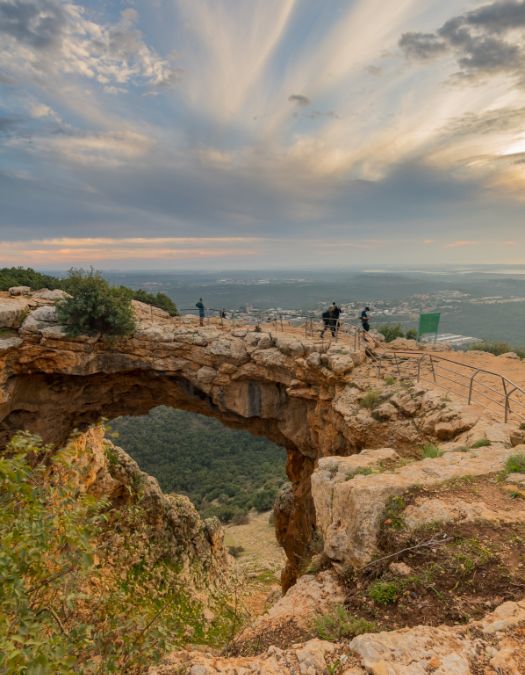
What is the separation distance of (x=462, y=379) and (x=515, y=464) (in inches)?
339

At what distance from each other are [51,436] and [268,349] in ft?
49.6

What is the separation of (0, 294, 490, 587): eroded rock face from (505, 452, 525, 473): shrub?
24.0 ft

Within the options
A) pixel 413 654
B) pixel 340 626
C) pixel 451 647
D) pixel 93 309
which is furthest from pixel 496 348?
pixel 93 309

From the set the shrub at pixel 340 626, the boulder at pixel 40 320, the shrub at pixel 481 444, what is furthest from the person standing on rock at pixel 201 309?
the shrub at pixel 340 626

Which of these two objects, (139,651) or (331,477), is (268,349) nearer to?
(331,477)

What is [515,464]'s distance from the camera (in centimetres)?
761

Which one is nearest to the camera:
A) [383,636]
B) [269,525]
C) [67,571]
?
[383,636]

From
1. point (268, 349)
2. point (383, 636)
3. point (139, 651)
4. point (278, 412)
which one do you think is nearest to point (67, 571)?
point (139, 651)

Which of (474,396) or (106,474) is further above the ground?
(474,396)

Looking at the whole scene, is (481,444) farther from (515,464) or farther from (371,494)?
(371,494)

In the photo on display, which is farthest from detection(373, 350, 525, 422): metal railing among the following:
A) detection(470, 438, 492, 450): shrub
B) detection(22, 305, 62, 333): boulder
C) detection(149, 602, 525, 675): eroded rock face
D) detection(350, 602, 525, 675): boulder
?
detection(22, 305, 62, 333): boulder

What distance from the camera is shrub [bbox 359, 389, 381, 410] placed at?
14.0 metres

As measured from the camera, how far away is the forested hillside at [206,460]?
45.8 meters

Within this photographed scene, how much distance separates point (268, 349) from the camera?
1936cm
